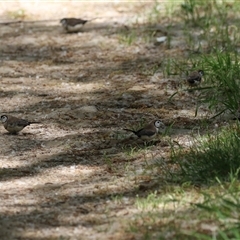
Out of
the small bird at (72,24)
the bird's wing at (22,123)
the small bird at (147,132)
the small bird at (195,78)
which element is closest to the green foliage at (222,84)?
the small bird at (195,78)

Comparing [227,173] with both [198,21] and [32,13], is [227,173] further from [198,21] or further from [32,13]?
[32,13]

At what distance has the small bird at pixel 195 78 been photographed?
31.1ft

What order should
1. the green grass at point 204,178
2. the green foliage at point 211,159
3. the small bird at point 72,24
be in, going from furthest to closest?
the small bird at point 72,24 → the green foliage at point 211,159 → the green grass at point 204,178

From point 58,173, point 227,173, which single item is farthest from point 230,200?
point 58,173

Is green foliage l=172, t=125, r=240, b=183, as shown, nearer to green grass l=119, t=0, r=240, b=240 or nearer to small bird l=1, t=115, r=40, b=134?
green grass l=119, t=0, r=240, b=240

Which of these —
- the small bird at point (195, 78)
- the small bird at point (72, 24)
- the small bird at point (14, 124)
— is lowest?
the small bird at point (72, 24)

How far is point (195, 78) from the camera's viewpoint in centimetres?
947

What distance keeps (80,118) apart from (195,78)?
136cm

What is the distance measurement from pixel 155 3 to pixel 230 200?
7739 millimetres

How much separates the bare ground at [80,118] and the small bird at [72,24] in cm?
14

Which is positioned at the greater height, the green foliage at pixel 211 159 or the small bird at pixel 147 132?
the green foliage at pixel 211 159

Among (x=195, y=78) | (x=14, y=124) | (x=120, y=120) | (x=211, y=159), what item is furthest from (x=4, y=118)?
(x=211, y=159)

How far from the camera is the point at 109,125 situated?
8844 millimetres

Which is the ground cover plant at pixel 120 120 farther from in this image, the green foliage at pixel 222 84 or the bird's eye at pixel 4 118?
→ the bird's eye at pixel 4 118
